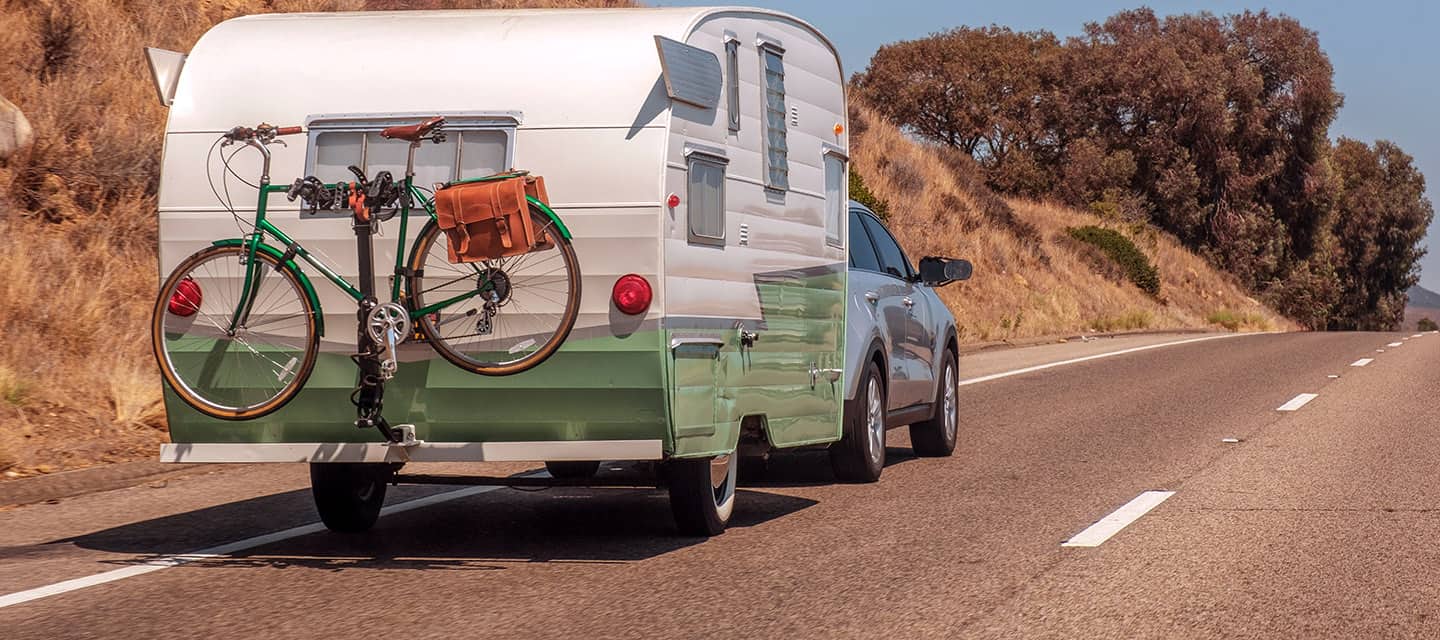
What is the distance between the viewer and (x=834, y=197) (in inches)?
381

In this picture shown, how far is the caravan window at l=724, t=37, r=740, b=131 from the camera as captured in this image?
319 inches

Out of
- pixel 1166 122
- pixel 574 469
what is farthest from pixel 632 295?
pixel 1166 122

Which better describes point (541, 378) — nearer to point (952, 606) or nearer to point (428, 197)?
point (428, 197)

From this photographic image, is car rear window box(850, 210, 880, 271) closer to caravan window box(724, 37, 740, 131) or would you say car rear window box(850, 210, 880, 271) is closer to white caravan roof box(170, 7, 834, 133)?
caravan window box(724, 37, 740, 131)

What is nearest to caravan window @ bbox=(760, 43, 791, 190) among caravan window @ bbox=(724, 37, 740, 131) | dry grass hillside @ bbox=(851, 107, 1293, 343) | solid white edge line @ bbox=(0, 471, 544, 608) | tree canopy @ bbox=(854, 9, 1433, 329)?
caravan window @ bbox=(724, 37, 740, 131)

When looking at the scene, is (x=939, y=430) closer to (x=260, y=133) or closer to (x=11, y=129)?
(x=260, y=133)

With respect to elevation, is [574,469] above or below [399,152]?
below

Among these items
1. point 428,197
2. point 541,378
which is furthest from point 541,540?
point 428,197

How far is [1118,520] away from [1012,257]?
110ft

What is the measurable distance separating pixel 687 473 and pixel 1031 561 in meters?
1.71

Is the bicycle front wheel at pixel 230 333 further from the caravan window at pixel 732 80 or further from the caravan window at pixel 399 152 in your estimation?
the caravan window at pixel 732 80

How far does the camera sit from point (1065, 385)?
19.0 m

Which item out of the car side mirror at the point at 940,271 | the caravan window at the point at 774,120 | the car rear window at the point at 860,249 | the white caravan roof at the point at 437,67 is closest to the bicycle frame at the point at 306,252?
the white caravan roof at the point at 437,67

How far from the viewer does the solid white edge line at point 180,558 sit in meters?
6.84
